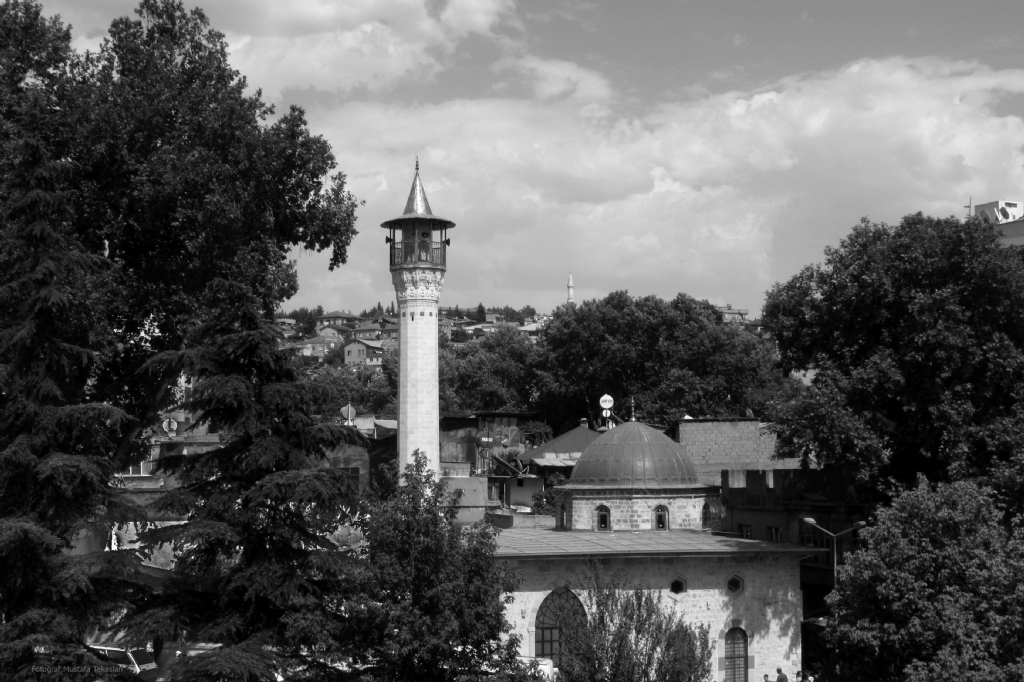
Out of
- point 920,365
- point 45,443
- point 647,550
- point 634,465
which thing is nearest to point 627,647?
point 647,550

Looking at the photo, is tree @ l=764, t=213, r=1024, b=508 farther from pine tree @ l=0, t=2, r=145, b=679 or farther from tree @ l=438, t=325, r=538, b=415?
tree @ l=438, t=325, r=538, b=415

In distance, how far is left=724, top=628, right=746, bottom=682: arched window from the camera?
94.4 feet

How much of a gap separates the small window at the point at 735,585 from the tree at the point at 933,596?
5750 millimetres

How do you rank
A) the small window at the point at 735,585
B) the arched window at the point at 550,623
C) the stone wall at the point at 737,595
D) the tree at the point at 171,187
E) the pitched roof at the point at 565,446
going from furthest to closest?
the pitched roof at the point at 565,446
the small window at the point at 735,585
the stone wall at the point at 737,595
the arched window at the point at 550,623
the tree at the point at 171,187

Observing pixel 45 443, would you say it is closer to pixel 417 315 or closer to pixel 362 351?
pixel 417 315

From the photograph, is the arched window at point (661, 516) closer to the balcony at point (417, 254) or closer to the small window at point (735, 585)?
the small window at point (735, 585)

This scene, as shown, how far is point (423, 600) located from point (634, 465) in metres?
19.0

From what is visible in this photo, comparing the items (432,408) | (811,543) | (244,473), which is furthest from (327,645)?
(432,408)

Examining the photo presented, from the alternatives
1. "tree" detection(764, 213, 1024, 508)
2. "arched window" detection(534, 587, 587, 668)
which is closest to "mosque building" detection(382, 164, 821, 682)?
"arched window" detection(534, 587, 587, 668)

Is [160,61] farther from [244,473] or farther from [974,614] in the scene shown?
[974,614]

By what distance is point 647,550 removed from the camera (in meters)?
28.2

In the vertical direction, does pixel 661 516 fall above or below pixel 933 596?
above

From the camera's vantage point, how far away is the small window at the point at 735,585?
28984 millimetres

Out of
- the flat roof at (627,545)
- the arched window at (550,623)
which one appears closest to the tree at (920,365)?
the flat roof at (627,545)
